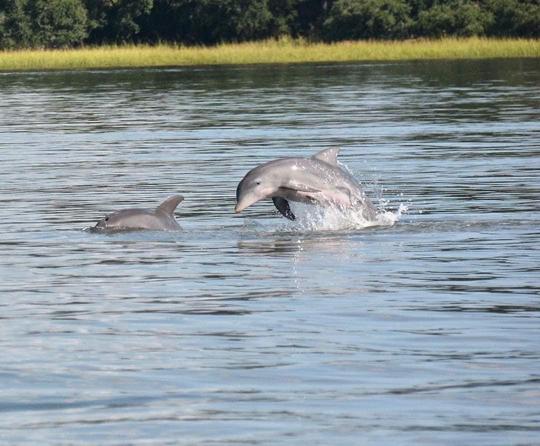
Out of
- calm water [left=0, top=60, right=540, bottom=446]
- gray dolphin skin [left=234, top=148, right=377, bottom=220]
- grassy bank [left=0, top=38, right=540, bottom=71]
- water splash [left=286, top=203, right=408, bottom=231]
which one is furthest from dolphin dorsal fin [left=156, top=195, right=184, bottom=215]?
grassy bank [left=0, top=38, right=540, bottom=71]

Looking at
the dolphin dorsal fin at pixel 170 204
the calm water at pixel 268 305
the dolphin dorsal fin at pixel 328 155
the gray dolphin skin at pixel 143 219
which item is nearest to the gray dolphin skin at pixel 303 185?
the dolphin dorsal fin at pixel 328 155

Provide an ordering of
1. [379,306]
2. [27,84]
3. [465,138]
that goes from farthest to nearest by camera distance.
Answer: [27,84]
[465,138]
[379,306]

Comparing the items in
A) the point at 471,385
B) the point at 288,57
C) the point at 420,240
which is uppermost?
the point at 471,385

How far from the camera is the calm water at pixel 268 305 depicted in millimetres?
8070

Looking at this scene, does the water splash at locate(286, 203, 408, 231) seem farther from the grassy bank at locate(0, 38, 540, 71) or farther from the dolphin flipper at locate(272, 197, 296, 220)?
the grassy bank at locate(0, 38, 540, 71)

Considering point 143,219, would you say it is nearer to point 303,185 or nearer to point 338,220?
point 303,185

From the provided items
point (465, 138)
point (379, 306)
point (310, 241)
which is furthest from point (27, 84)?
point (379, 306)

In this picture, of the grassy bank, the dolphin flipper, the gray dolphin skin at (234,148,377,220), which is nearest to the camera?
the gray dolphin skin at (234,148,377,220)

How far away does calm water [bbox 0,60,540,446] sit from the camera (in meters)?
8.07

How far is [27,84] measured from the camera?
2213 inches

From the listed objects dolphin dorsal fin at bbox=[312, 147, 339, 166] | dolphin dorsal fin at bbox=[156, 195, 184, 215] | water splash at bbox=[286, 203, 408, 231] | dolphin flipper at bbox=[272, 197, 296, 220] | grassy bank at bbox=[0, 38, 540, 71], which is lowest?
grassy bank at bbox=[0, 38, 540, 71]

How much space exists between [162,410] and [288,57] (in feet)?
221

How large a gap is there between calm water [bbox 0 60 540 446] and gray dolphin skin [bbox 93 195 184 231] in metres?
0.24

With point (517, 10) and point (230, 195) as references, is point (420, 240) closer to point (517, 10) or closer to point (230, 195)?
point (230, 195)
